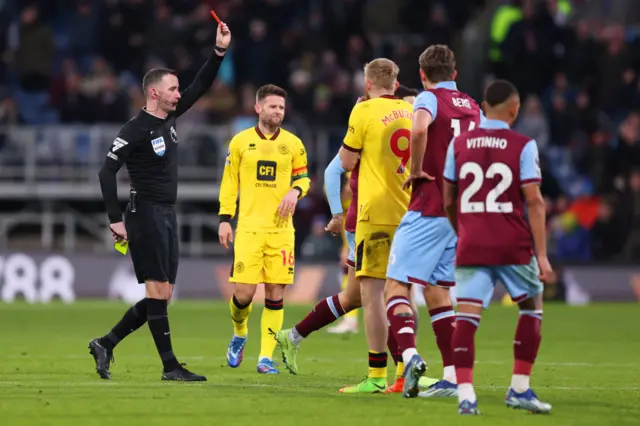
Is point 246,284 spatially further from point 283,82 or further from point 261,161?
point 283,82

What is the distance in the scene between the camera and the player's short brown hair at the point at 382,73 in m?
10.1

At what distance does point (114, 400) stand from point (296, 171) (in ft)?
13.1

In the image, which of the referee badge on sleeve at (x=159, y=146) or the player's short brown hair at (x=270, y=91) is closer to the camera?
the referee badge on sleeve at (x=159, y=146)

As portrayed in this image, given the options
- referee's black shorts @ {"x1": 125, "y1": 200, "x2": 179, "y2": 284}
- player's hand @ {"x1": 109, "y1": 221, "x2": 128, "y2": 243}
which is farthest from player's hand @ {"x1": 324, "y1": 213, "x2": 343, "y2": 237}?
player's hand @ {"x1": 109, "y1": 221, "x2": 128, "y2": 243}

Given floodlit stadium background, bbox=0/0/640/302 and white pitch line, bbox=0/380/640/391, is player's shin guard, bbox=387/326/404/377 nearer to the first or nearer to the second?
white pitch line, bbox=0/380/640/391

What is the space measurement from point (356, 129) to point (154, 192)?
1950 millimetres

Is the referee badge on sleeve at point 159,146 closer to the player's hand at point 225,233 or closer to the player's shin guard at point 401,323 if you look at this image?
the player's hand at point 225,233

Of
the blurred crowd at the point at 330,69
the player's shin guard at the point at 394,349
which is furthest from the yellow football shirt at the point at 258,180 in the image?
the blurred crowd at the point at 330,69

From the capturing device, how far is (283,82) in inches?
1015

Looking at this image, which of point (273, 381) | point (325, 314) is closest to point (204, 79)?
point (325, 314)

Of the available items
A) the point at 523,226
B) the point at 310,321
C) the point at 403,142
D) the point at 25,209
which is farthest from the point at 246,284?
the point at 25,209

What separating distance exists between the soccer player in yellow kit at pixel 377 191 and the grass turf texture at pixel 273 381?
2.13 feet

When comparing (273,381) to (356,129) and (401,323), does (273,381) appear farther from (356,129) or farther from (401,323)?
(356,129)

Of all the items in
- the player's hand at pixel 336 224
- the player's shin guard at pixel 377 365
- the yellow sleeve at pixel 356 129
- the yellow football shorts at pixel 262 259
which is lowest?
the player's shin guard at pixel 377 365
